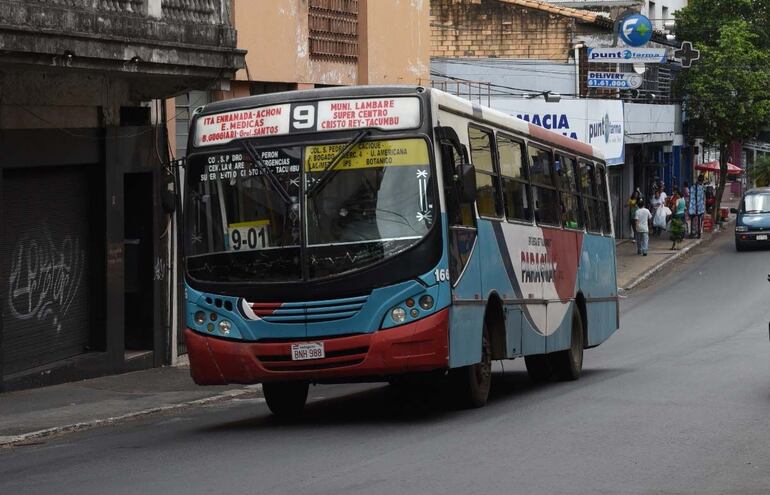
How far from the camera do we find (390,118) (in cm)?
1241

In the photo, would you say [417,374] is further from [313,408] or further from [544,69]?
[544,69]

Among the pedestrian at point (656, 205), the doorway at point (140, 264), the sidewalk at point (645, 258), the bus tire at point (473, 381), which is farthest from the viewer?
the pedestrian at point (656, 205)

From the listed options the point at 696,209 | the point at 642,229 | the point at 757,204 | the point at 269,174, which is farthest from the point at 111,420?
the point at 696,209

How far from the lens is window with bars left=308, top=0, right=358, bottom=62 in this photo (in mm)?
25047

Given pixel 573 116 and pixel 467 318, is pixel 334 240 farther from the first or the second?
pixel 573 116

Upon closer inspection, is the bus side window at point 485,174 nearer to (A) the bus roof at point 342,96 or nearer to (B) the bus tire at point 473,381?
(A) the bus roof at point 342,96

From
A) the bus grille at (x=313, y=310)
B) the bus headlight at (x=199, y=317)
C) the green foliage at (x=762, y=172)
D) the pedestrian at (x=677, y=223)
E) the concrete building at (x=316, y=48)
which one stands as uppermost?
the concrete building at (x=316, y=48)

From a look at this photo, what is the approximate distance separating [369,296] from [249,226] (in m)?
1.30

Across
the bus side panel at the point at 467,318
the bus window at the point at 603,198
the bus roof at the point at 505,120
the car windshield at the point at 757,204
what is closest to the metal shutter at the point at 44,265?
the bus roof at the point at 505,120

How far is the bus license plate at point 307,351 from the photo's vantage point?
40.3ft

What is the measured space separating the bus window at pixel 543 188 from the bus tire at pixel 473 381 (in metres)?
2.58

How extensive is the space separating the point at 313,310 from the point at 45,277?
265 inches

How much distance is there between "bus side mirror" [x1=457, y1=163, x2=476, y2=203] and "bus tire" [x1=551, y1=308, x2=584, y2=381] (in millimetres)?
5795

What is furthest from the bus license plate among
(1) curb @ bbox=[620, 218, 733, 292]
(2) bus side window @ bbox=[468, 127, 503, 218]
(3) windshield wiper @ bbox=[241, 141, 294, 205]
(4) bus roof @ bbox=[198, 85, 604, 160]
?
(1) curb @ bbox=[620, 218, 733, 292]
